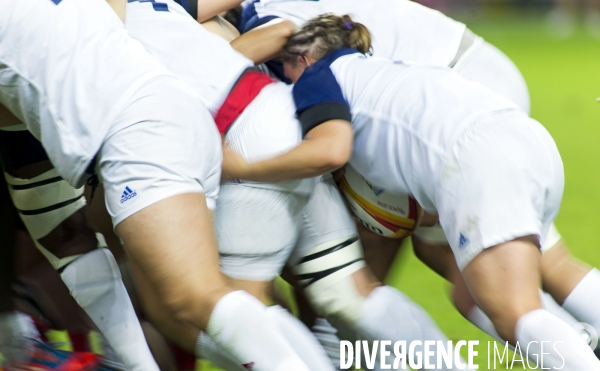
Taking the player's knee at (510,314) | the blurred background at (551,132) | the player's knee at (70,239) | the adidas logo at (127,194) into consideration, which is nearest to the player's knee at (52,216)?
the player's knee at (70,239)

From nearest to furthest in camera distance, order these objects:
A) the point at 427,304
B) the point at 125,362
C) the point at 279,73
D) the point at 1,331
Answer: the point at 125,362 < the point at 1,331 < the point at 279,73 < the point at 427,304

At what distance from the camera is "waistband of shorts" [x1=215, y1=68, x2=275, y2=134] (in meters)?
2.08

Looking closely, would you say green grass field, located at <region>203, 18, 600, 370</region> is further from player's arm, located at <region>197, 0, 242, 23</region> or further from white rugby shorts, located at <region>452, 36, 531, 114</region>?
player's arm, located at <region>197, 0, 242, 23</region>

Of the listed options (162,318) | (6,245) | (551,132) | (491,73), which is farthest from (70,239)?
(551,132)

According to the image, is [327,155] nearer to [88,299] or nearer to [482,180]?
[482,180]

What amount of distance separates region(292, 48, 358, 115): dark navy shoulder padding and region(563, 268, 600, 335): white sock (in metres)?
0.86

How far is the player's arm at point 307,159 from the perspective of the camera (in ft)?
6.41

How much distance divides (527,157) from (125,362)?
3.55ft

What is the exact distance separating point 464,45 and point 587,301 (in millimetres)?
875

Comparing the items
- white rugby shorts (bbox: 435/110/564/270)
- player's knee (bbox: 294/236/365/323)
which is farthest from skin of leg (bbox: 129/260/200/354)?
white rugby shorts (bbox: 435/110/564/270)

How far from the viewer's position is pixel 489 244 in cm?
184

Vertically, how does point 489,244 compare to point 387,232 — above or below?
above

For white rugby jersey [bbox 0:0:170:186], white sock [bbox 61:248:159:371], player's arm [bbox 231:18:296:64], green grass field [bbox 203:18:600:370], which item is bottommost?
green grass field [bbox 203:18:600:370]

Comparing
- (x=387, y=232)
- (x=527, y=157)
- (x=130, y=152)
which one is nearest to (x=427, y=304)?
(x=387, y=232)
